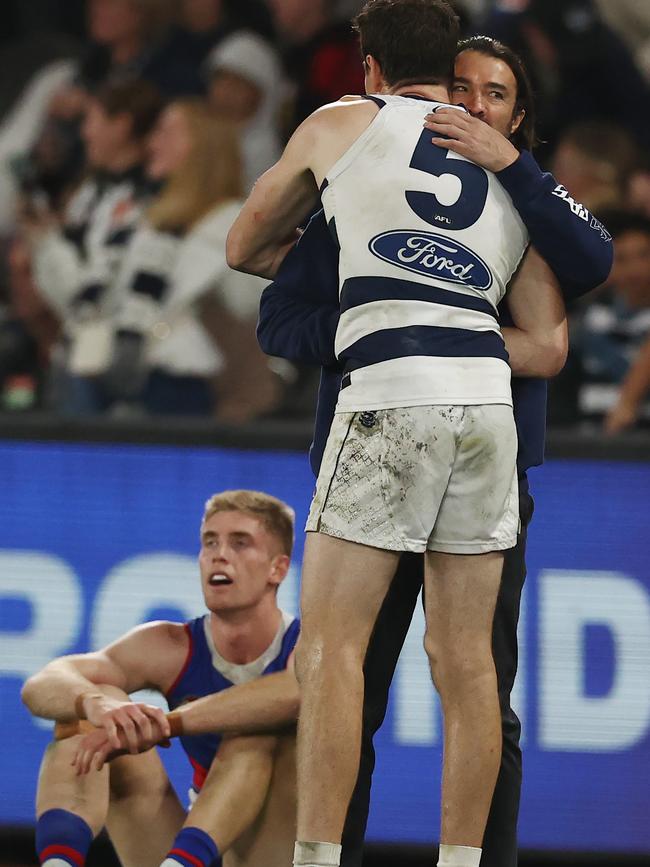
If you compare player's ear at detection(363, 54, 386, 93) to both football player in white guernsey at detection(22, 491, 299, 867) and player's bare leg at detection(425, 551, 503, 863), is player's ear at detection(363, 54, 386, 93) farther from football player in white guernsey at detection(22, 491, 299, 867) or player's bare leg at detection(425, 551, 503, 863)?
football player in white guernsey at detection(22, 491, 299, 867)

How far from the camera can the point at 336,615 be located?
3.34 m

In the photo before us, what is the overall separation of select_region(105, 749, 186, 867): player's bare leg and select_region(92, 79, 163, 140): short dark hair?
Answer: 9.83 feet

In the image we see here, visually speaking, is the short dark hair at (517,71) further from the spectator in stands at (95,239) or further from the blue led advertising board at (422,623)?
the spectator in stands at (95,239)

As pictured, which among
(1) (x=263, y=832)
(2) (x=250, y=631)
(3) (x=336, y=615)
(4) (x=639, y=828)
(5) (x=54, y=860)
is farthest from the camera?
(4) (x=639, y=828)

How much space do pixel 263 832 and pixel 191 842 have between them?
319 mm

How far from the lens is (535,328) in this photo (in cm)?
362

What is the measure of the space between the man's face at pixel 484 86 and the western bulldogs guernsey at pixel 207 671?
166 centimetres

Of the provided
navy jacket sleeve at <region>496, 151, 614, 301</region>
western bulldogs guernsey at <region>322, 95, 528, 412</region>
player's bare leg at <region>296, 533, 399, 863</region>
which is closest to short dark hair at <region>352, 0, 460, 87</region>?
western bulldogs guernsey at <region>322, 95, 528, 412</region>

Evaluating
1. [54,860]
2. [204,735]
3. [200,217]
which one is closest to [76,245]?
[200,217]

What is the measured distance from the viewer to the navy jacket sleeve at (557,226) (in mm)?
3420

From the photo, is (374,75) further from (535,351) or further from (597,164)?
(597,164)

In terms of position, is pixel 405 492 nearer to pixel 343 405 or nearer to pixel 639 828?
pixel 343 405

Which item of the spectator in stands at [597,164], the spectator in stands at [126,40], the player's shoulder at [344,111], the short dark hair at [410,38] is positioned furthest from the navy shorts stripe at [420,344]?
the spectator in stands at [126,40]

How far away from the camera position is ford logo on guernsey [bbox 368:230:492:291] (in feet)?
11.0
